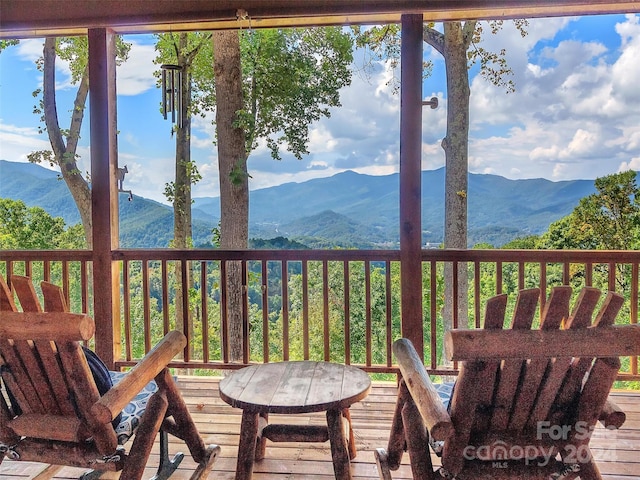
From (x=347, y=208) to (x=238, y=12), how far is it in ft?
16.1

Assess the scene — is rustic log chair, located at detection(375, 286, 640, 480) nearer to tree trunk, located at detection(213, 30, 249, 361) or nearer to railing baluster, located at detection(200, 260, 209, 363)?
railing baluster, located at detection(200, 260, 209, 363)

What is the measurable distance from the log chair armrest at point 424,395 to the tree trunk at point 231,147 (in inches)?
140

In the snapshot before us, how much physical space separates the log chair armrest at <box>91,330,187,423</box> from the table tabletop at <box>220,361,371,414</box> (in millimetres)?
279

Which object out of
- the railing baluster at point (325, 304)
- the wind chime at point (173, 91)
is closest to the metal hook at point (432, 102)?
the railing baluster at point (325, 304)

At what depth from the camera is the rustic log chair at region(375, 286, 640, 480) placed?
1396 mm

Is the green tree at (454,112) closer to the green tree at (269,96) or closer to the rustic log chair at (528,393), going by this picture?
the green tree at (269,96)

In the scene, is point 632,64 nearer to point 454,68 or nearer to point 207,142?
point 454,68

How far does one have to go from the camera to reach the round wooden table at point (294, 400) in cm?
182

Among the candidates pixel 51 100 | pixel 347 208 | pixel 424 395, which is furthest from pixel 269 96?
pixel 424 395

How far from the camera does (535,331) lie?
1.41m

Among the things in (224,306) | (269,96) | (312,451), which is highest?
(269,96)

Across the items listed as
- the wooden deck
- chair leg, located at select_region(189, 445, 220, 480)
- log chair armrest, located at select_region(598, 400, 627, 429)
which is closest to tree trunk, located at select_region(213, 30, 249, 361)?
the wooden deck

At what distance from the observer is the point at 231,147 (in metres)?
5.47

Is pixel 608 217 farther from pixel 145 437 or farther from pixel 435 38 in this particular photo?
pixel 145 437
